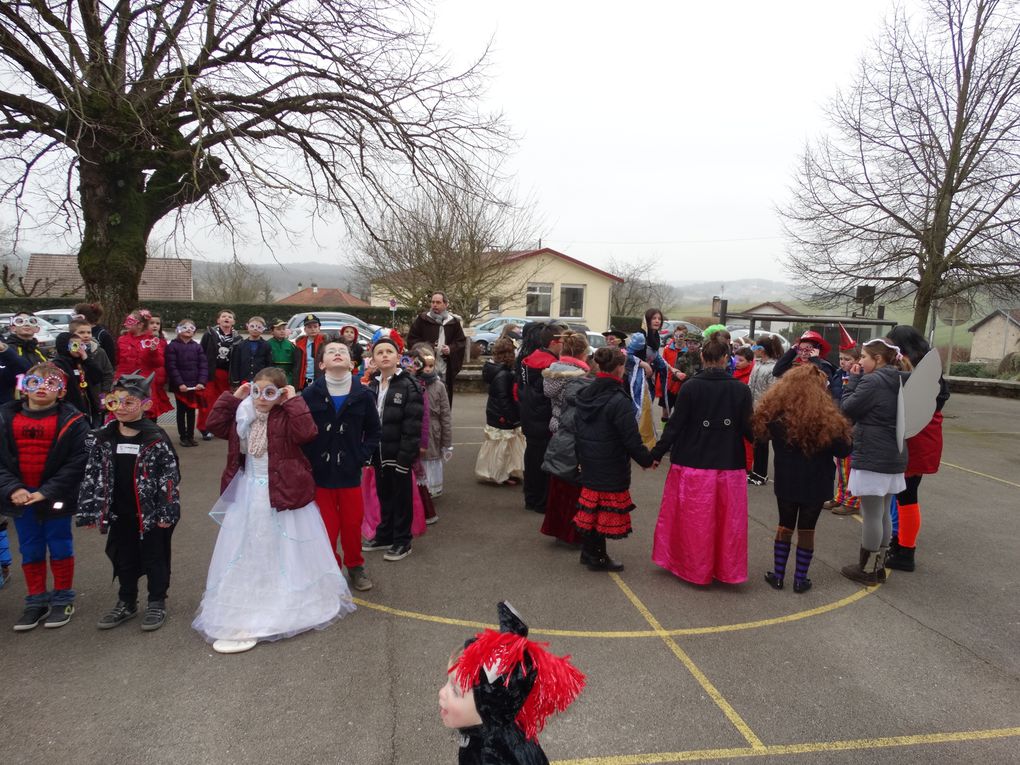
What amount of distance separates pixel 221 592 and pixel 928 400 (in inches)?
216

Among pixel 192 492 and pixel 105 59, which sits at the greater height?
pixel 105 59

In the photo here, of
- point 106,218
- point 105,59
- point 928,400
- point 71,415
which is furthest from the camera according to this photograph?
point 106,218

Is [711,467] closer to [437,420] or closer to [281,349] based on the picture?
[437,420]

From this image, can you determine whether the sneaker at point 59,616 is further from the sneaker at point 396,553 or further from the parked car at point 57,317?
the parked car at point 57,317

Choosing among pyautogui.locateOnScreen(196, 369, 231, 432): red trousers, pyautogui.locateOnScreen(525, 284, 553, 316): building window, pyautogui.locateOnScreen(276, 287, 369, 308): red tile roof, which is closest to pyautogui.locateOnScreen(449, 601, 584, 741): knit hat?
pyautogui.locateOnScreen(196, 369, 231, 432): red trousers

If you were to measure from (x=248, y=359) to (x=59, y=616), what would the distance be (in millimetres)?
5506

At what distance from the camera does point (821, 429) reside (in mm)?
4617

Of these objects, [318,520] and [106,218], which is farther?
[106,218]

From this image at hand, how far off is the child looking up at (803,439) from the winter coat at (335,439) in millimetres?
3046

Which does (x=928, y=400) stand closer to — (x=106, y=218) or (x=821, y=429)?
(x=821, y=429)

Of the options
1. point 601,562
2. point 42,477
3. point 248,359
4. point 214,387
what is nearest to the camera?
point 42,477

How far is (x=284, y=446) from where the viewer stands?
411cm

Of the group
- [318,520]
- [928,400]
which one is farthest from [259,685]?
[928,400]

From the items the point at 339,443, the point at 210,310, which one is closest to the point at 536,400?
the point at 339,443
